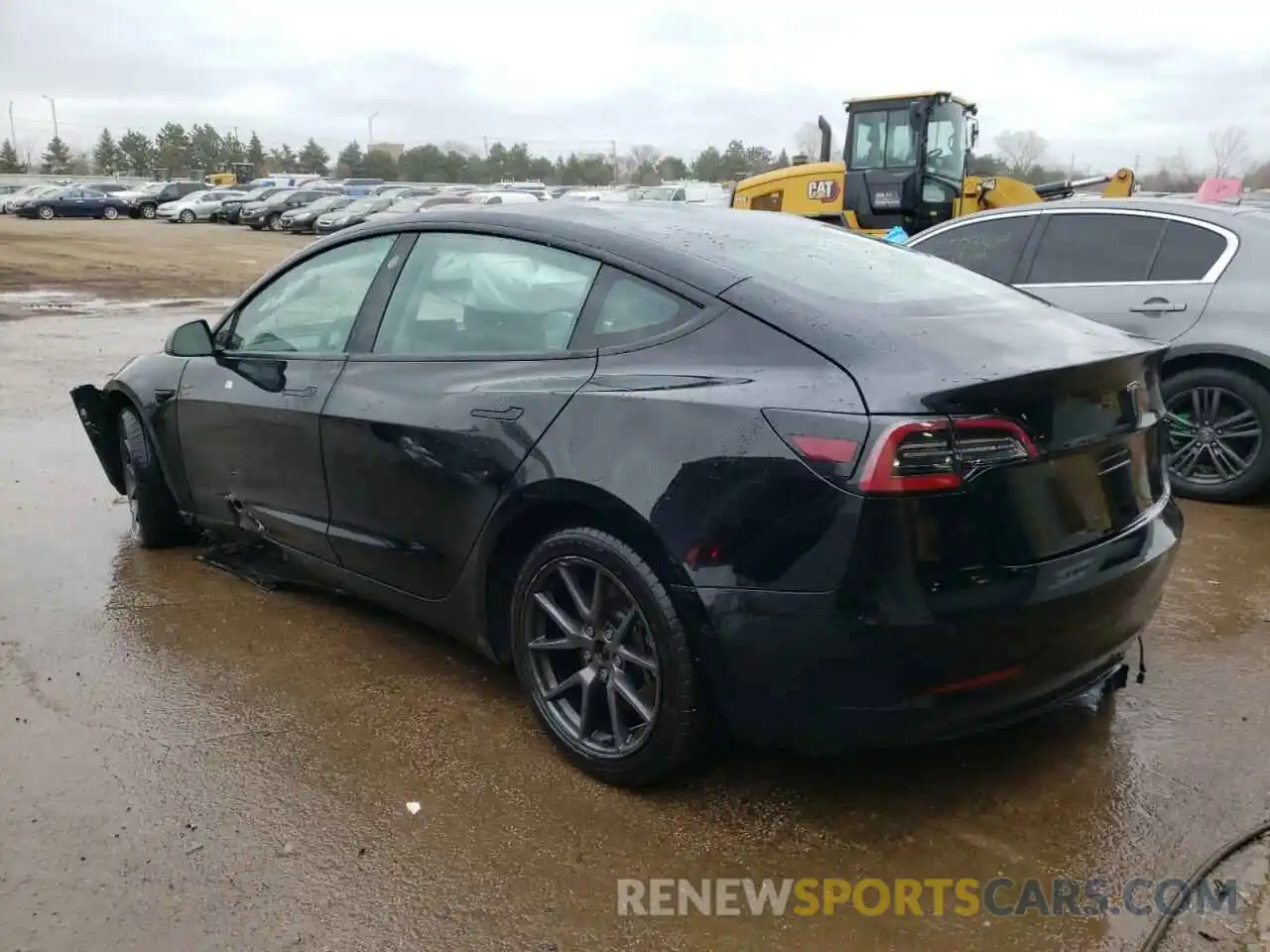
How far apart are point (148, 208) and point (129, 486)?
47804 millimetres

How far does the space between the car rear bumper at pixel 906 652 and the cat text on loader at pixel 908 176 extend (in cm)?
1083

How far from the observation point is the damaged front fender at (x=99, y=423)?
5094mm

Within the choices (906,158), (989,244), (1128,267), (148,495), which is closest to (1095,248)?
(1128,267)

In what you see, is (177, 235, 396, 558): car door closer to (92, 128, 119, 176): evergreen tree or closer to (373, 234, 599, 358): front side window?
(373, 234, 599, 358): front side window

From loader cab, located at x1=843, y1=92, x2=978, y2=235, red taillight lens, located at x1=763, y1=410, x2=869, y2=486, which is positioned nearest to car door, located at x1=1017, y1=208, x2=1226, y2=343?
red taillight lens, located at x1=763, y1=410, x2=869, y2=486

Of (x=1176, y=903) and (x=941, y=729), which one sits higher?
(x=941, y=729)

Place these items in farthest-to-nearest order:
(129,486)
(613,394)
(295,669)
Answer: (129,486)
(295,669)
(613,394)

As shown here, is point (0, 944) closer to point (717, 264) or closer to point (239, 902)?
point (239, 902)

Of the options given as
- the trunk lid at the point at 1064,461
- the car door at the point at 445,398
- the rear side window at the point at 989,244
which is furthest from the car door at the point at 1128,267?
the car door at the point at 445,398

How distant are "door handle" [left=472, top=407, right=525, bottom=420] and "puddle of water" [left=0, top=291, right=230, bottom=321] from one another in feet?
43.3

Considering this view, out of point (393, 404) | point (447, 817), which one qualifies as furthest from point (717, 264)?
point (447, 817)

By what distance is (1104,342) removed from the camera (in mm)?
2900

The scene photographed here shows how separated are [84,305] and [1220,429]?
50.8 feet

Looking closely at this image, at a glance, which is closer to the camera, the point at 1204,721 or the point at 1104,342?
the point at 1104,342
